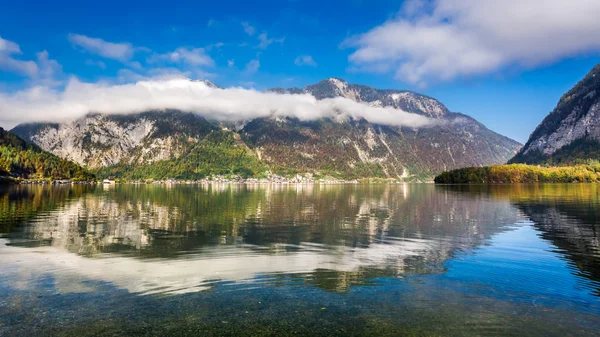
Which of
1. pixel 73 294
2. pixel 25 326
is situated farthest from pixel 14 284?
pixel 25 326

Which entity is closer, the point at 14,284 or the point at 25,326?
the point at 25,326

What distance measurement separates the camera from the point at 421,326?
547 inches

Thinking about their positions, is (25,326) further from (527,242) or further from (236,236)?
(527,242)

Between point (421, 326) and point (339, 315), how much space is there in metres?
3.22

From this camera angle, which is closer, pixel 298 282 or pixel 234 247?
pixel 298 282

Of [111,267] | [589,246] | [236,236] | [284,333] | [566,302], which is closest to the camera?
[284,333]

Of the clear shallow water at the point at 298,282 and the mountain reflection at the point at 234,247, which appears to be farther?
the mountain reflection at the point at 234,247

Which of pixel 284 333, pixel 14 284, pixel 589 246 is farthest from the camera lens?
pixel 589 246

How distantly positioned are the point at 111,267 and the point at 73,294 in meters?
5.60

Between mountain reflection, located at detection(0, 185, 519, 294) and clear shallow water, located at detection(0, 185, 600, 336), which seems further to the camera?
mountain reflection, located at detection(0, 185, 519, 294)

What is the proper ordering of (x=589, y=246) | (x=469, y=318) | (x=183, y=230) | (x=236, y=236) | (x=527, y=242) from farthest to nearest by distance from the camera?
(x=183, y=230) < (x=236, y=236) < (x=527, y=242) < (x=589, y=246) < (x=469, y=318)

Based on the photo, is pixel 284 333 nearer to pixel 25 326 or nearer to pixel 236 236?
pixel 25 326

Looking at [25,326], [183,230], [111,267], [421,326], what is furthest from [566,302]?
[183,230]

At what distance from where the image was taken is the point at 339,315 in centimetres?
1483
